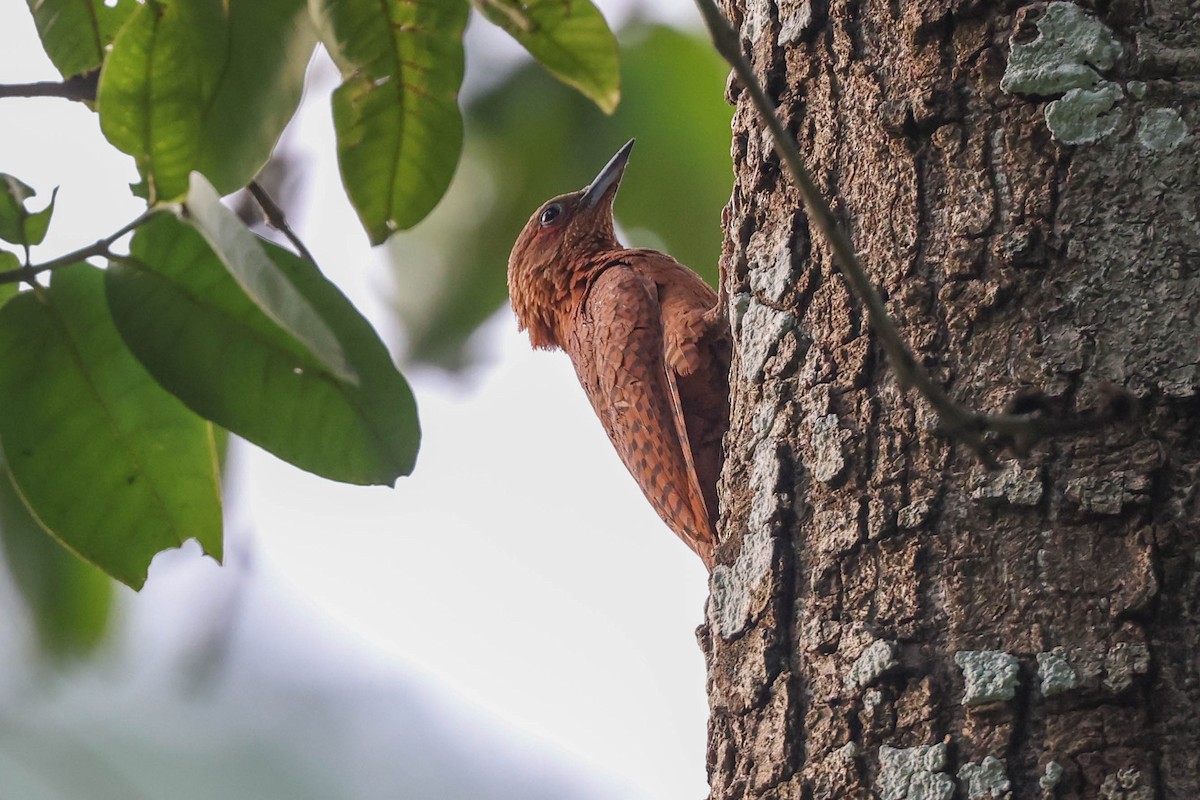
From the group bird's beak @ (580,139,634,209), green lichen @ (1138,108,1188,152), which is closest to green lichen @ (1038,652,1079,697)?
green lichen @ (1138,108,1188,152)

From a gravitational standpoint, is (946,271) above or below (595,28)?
above

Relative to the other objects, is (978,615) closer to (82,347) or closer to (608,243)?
(82,347)

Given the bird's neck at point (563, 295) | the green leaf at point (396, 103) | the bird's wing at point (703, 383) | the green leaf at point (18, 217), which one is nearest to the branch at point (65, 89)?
the green leaf at point (18, 217)

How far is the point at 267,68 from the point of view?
121 cm

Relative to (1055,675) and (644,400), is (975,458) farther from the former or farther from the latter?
(644,400)

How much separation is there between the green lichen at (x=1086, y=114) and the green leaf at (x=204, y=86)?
102cm

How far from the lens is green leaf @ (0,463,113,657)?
191 centimetres

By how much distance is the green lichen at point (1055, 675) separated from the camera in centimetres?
147

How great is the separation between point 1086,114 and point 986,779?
889 mm

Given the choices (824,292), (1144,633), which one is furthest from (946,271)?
(1144,633)

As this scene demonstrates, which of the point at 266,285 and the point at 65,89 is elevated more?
the point at 65,89

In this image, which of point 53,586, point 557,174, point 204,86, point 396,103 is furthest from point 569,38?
point 557,174

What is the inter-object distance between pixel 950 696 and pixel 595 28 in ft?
3.09

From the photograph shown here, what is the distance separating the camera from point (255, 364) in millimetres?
1147
